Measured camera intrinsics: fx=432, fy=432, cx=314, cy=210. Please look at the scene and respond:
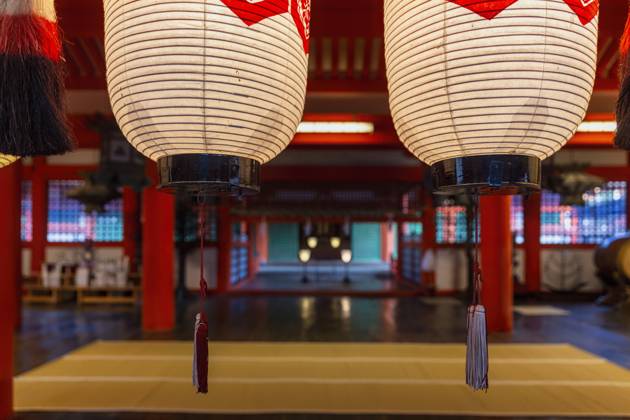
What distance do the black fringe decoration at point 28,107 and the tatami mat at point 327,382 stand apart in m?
2.49

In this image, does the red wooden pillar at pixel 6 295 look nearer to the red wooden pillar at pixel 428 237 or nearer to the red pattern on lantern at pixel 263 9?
the red pattern on lantern at pixel 263 9

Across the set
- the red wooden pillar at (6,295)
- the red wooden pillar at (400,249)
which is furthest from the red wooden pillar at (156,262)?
the red wooden pillar at (400,249)

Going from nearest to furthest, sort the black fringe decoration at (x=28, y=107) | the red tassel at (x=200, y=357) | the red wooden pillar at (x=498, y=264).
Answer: the black fringe decoration at (x=28, y=107) → the red tassel at (x=200, y=357) → the red wooden pillar at (x=498, y=264)

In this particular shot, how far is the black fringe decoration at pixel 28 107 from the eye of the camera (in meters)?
1.16

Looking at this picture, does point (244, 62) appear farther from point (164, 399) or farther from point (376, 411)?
point (164, 399)

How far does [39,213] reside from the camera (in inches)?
368

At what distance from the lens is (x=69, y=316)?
6.94 metres

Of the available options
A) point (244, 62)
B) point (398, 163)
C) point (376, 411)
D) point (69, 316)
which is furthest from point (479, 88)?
point (398, 163)

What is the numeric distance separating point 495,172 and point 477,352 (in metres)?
0.52

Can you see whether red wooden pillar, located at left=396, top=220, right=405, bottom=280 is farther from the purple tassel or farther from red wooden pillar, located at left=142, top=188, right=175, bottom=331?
the purple tassel

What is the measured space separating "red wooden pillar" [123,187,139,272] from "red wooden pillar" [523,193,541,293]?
8.52 m

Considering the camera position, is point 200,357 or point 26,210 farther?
point 26,210

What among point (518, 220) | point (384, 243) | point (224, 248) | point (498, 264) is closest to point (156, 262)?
Answer: point (224, 248)

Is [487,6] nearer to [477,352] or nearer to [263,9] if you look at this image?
[263,9]
